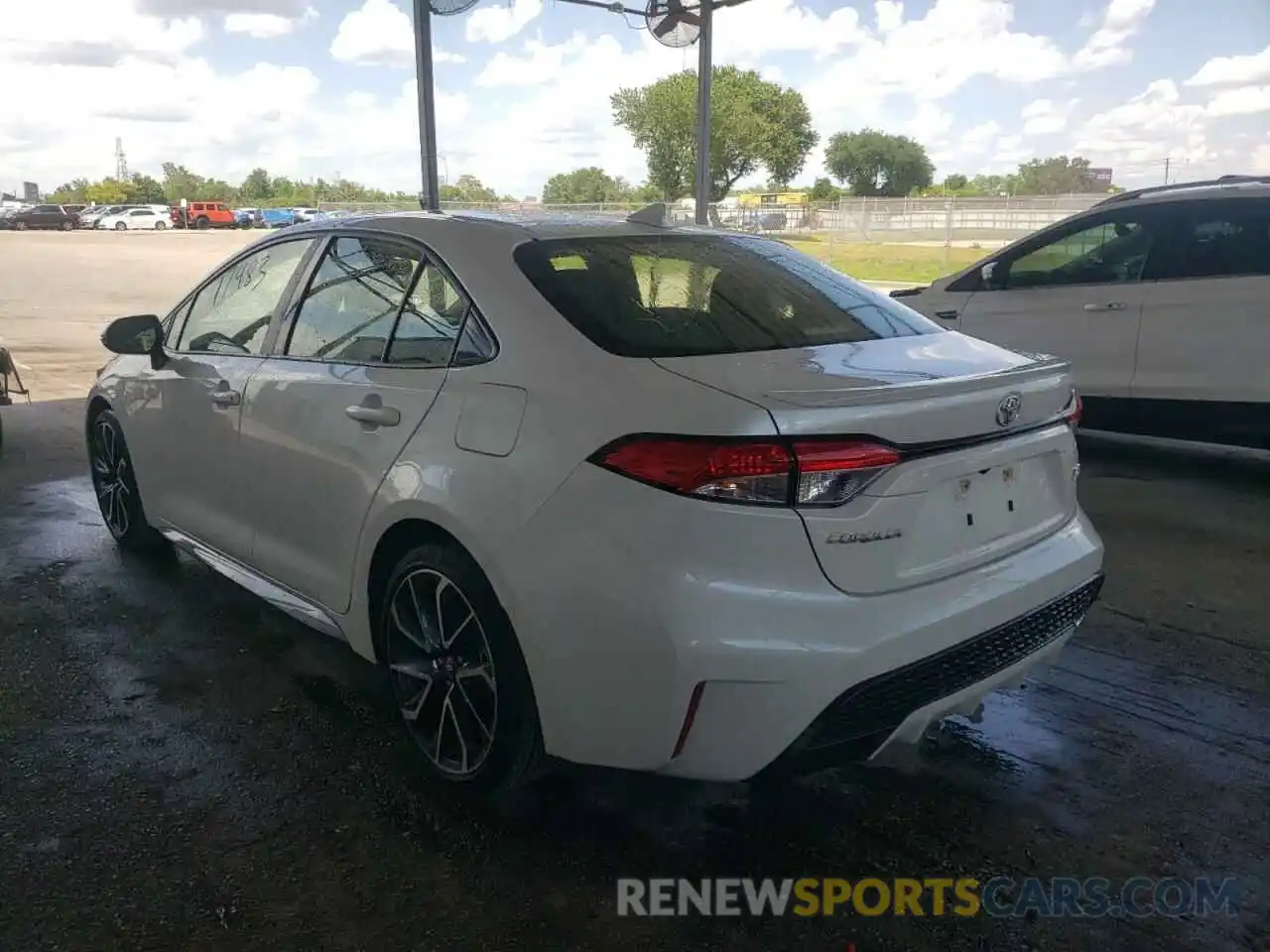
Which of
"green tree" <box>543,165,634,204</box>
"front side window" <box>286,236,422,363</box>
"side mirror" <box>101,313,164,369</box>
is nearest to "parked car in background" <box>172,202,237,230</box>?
"green tree" <box>543,165,634,204</box>

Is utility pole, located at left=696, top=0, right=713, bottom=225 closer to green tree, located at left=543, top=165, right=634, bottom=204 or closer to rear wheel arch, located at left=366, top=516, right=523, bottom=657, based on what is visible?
rear wheel arch, located at left=366, top=516, right=523, bottom=657

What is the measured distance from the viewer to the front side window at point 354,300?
3137mm

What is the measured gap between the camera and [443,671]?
287 cm

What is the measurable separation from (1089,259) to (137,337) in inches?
218

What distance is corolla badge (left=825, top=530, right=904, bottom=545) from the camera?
7.33 ft

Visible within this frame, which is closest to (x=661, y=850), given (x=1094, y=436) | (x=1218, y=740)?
(x=1218, y=740)

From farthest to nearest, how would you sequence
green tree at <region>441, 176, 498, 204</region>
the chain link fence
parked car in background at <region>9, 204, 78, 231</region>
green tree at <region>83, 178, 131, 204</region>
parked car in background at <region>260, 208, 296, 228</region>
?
green tree at <region>83, 178, 131, 204</region> → parked car in background at <region>260, 208, 296, 228</region> → parked car in background at <region>9, 204, 78, 231</region> → green tree at <region>441, 176, 498, 204</region> → the chain link fence

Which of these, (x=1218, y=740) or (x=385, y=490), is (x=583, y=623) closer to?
(x=385, y=490)

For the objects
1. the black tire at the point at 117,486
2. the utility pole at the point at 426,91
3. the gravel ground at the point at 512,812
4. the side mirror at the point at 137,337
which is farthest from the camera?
the utility pole at the point at 426,91

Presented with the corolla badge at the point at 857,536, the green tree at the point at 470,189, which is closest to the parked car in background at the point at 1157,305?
the corolla badge at the point at 857,536

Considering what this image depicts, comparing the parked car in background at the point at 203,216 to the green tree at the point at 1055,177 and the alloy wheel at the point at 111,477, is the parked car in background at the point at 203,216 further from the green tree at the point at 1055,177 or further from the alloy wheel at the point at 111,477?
the alloy wheel at the point at 111,477

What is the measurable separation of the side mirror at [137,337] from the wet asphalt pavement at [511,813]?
3.59 feet

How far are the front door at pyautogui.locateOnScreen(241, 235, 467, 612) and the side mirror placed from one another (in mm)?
978

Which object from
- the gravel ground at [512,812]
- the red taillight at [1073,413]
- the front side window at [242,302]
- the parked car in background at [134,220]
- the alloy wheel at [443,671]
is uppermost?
the parked car in background at [134,220]
